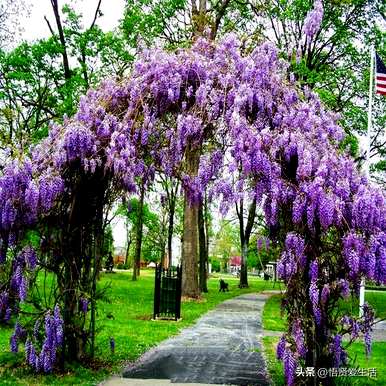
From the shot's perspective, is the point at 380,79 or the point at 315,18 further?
the point at 380,79

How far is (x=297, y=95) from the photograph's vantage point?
779 cm

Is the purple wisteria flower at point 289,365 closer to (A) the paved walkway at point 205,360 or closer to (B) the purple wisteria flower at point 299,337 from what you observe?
(B) the purple wisteria flower at point 299,337

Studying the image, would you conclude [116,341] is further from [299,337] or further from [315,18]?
[315,18]

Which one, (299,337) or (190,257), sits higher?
(190,257)

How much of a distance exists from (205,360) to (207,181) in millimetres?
3228

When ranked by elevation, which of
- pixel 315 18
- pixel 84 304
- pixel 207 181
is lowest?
pixel 84 304

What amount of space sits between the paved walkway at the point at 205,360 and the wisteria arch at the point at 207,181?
1.11m

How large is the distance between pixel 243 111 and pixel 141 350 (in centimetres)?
497

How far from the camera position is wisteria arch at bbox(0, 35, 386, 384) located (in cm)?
644

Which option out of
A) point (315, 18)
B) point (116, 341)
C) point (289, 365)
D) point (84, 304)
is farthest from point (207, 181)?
point (116, 341)

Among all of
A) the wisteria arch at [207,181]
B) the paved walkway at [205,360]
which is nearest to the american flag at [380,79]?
the paved walkway at [205,360]

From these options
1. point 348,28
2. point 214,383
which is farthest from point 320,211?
point 348,28

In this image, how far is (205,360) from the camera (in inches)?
354

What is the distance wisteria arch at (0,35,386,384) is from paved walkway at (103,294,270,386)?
111 cm
